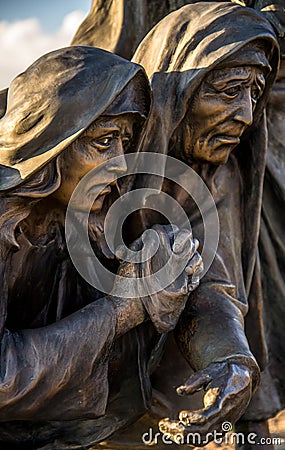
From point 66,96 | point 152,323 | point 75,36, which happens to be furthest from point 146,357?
point 75,36

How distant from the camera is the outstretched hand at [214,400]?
106 inches

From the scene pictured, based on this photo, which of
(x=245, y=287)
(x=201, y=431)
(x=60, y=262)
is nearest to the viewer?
(x=201, y=431)

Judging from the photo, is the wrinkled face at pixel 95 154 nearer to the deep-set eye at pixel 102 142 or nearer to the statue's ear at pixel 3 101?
the deep-set eye at pixel 102 142

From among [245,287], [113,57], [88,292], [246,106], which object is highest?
[113,57]

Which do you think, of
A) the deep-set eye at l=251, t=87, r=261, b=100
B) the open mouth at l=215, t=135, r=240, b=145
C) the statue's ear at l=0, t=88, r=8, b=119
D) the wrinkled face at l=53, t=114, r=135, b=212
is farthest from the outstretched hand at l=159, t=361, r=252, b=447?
the statue's ear at l=0, t=88, r=8, b=119

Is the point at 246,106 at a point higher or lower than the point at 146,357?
higher

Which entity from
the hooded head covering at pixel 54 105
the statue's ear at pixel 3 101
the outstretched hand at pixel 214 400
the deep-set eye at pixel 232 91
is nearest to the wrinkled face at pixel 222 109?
the deep-set eye at pixel 232 91

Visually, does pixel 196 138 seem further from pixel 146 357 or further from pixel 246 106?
pixel 146 357

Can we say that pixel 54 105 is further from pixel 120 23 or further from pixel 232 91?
pixel 120 23

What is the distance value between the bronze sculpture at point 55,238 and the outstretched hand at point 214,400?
0.20m

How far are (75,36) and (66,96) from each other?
3.51 feet

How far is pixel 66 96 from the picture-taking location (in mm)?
2705

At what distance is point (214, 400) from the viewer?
9.05ft

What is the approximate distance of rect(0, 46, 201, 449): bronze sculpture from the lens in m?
2.70
